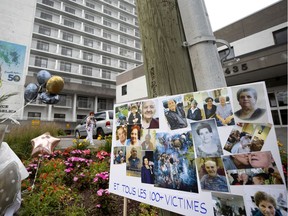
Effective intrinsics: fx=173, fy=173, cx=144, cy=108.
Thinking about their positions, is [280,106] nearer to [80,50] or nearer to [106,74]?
[106,74]

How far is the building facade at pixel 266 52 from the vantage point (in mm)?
10383

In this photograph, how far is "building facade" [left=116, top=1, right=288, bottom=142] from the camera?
1038cm

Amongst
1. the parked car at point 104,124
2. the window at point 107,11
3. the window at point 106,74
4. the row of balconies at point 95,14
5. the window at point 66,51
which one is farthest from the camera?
the window at point 107,11

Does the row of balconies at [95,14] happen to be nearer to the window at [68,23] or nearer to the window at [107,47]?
the window at [68,23]

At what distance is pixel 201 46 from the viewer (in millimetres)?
1082

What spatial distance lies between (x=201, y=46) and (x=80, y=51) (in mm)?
40203

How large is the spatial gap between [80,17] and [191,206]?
1757 inches

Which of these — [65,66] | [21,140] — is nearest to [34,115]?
[65,66]

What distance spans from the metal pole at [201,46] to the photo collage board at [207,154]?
0.09 m

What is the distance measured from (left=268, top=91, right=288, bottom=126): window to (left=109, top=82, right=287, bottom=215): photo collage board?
46.8 feet

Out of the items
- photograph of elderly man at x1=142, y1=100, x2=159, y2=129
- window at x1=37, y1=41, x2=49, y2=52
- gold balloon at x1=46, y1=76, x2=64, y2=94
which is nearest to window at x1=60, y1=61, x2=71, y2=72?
window at x1=37, y1=41, x2=49, y2=52

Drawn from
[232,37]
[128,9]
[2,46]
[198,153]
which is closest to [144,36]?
[198,153]

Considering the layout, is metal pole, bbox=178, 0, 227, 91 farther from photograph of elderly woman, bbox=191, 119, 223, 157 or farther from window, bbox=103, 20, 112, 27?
window, bbox=103, 20, 112, 27

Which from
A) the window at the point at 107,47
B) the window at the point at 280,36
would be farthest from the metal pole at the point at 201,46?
the window at the point at 107,47
